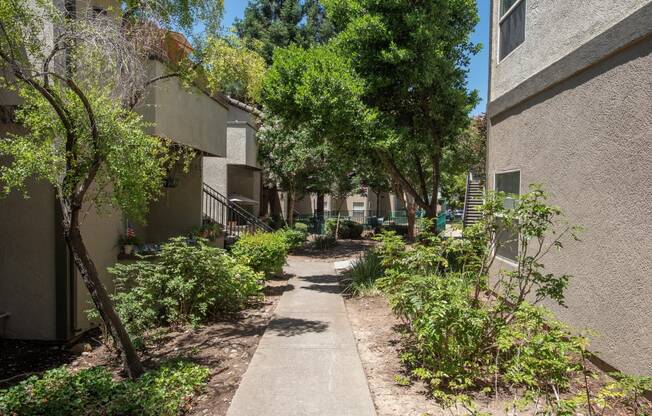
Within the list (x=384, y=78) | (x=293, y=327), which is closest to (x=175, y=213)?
(x=293, y=327)

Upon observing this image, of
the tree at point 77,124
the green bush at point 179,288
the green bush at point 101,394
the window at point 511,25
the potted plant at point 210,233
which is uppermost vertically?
the window at point 511,25

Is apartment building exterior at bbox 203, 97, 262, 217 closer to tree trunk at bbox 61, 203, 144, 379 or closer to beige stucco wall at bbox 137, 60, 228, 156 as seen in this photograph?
beige stucco wall at bbox 137, 60, 228, 156

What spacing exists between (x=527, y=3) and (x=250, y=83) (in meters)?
4.49

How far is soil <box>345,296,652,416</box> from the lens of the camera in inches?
168

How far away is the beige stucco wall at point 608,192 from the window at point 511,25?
5.90ft

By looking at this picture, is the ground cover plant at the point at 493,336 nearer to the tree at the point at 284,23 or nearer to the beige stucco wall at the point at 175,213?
the beige stucco wall at the point at 175,213

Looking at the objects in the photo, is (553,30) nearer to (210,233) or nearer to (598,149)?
(598,149)

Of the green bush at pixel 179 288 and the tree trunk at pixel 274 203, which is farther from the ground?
the tree trunk at pixel 274 203

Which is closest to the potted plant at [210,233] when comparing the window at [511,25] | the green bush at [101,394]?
the green bush at [101,394]

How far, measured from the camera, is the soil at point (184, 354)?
5.05m

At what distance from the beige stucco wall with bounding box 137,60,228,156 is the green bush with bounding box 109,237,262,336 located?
6.58 feet

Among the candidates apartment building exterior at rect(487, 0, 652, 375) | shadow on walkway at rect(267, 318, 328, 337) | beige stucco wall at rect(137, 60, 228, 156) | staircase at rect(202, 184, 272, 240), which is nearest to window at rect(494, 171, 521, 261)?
apartment building exterior at rect(487, 0, 652, 375)

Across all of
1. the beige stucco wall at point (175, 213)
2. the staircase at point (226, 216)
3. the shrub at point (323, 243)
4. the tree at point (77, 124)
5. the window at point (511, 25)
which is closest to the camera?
the tree at point (77, 124)

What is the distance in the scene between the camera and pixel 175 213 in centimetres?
1132
